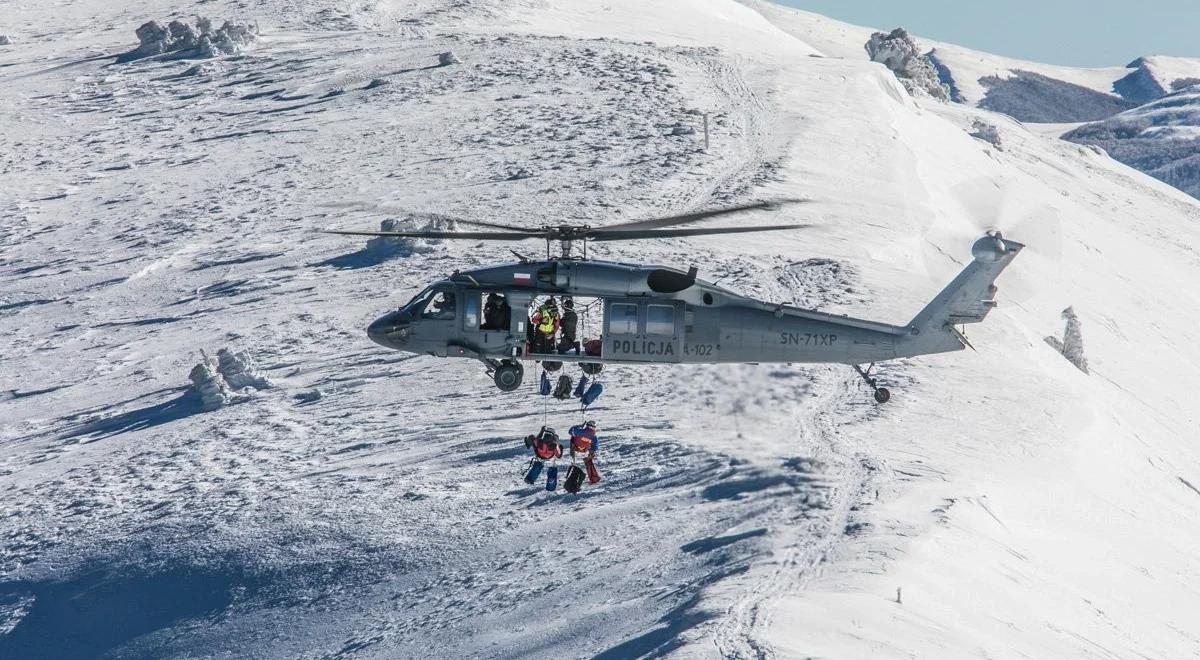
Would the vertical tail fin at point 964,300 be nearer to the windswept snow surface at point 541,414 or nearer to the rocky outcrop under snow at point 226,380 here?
the windswept snow surface at point 541,414

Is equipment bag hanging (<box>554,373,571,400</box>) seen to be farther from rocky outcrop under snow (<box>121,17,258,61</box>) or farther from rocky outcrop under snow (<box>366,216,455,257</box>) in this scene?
rocky outcrop under snow (<box>121,17,258,61</box>)

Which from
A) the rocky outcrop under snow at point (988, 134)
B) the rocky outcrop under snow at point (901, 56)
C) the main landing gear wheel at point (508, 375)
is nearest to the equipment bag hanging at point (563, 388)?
the main landing gear wheel at point (508, 375)

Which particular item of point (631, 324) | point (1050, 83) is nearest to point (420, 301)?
point (631, 324)

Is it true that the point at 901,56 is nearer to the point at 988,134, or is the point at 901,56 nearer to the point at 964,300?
the point at 988,134

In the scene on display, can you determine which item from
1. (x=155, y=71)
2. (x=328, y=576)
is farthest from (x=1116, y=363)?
(x=155, y=71)

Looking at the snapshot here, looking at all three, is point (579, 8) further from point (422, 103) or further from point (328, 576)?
point (328, 576)

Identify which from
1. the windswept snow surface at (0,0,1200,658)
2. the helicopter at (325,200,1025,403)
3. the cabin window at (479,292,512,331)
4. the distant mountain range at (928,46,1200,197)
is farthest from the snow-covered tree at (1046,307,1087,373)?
the distant mountain range at (928,46,1200,197)

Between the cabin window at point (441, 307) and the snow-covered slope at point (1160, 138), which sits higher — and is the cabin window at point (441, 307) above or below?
above
